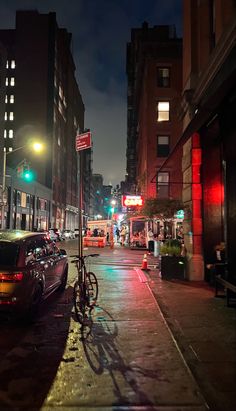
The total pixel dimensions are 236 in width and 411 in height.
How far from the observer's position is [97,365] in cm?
525

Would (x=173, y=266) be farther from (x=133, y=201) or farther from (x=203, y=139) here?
(x=133, y=201)

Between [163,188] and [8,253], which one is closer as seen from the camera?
[8,253]

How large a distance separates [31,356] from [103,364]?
112 centimetres

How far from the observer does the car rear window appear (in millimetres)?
7352

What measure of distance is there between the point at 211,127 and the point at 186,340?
720cm

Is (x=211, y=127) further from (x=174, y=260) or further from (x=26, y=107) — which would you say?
(x=26, y=107)

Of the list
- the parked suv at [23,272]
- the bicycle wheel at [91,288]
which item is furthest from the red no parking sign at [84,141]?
the bicycle wheel at [91,288]

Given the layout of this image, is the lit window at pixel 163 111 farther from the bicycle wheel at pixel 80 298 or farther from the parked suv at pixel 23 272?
the bicycle wheel at pixel 80 298

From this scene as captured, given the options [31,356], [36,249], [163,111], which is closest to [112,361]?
[31,356]

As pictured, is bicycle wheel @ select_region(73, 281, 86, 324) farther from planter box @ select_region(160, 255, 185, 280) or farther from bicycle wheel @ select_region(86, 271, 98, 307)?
planter box @ select_region(160, 255, 185, 280)

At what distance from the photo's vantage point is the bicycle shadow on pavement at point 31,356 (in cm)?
429

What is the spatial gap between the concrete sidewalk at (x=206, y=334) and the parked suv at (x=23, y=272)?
2698mm

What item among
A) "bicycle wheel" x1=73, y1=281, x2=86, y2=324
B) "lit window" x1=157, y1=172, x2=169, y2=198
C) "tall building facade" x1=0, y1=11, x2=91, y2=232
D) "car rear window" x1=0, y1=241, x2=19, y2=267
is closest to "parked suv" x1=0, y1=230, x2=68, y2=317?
"car rear window" x1=0, y1=241, x2=19, y2=267

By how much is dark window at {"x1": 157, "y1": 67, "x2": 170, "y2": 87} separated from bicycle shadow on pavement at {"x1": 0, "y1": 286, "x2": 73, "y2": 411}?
31545 millimetres
